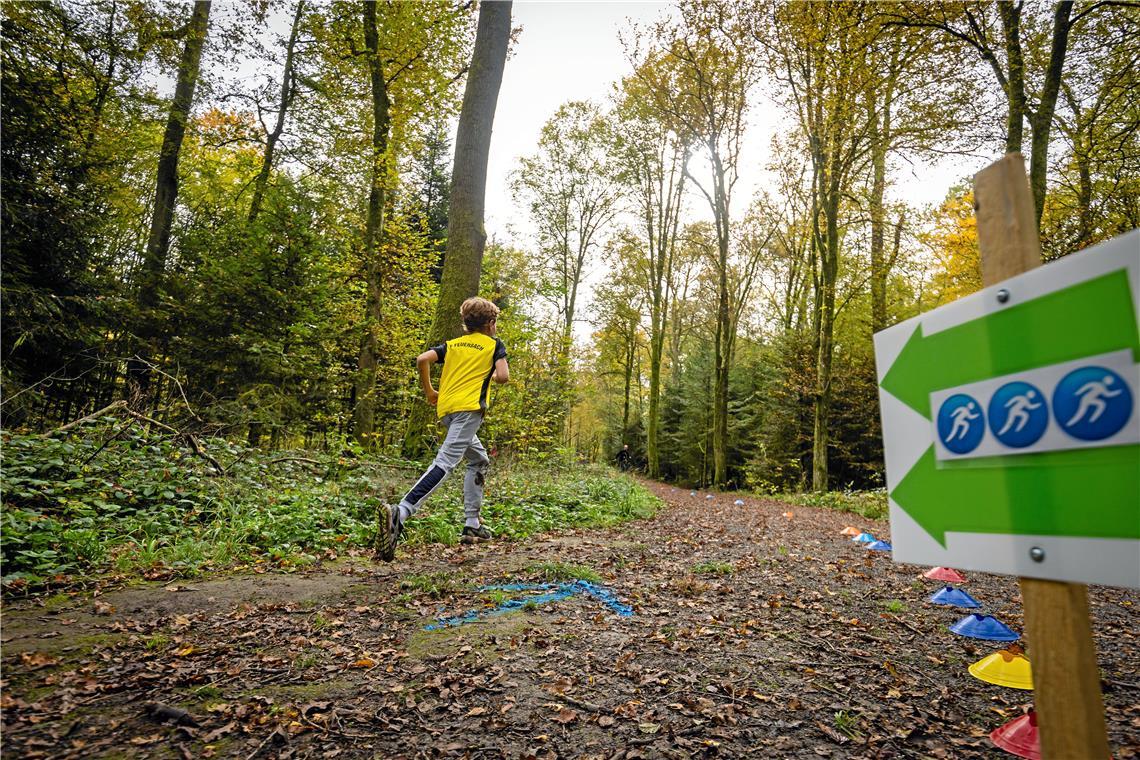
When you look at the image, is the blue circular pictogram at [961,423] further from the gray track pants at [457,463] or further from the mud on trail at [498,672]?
the gray track pants at [457,463]

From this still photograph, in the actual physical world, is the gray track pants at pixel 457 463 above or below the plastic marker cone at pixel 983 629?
above

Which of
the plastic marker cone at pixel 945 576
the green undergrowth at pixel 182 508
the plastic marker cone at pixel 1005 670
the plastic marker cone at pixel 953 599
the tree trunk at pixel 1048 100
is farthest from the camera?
the tree trunk at pixel 1048 100

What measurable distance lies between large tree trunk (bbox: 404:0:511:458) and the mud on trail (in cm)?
427

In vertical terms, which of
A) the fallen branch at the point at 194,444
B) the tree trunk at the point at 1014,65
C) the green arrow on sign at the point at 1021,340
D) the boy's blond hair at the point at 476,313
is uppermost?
the tree trunk at the point at 1014,65

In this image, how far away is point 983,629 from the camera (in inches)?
132

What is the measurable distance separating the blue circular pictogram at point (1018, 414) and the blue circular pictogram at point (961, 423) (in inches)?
1.3

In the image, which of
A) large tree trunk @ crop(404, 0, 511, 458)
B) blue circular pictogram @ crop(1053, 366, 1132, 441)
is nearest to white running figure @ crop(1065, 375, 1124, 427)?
blue circular pictogram @ crop(1053, 366, 1132, 441)

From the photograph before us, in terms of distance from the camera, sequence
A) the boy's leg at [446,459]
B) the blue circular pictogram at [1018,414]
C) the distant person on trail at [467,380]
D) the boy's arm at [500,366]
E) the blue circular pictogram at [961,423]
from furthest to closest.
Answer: the boy's arm at [500,366] < the distant person on trail at [467,380] < the boy's leg at [446,459] < the blue circular pictogram at [961,423] < the blue circular pictogram at [1018,414]

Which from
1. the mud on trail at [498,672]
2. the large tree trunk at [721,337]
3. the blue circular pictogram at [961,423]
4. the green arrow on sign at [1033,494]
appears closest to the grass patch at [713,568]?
the mud on trail at [498,672]

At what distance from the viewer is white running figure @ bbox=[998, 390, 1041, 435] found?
1164 mm

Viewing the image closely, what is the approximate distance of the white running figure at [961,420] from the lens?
1.30m

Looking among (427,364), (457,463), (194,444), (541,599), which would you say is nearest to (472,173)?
(427,364)

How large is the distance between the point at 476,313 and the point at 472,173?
354 centimetres

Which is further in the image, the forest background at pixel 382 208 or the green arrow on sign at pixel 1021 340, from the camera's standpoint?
the forest background at pixel 382 208
